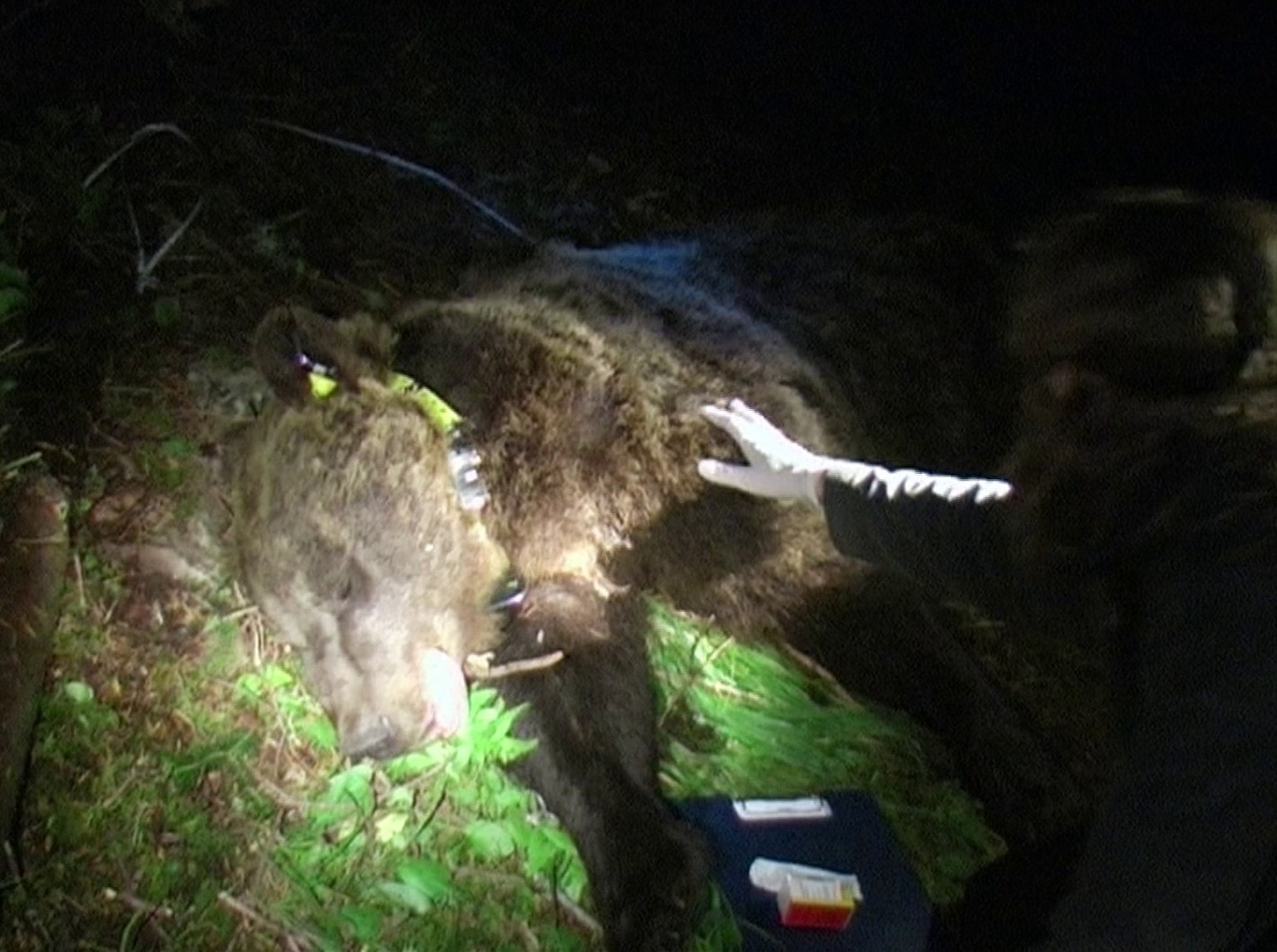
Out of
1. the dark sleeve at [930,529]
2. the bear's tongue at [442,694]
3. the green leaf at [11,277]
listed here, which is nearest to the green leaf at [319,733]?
the bear's tongue at [442,694]

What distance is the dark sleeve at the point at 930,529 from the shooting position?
2771 mm

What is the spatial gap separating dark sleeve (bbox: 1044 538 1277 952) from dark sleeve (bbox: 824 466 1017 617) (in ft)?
2.23

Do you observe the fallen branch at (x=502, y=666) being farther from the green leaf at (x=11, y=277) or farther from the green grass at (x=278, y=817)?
the green leaf at (x=11, y=277)

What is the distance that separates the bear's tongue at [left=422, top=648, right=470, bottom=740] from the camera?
320 centimetres

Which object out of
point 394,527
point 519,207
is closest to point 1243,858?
point 394,527

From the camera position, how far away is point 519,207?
5004 mm

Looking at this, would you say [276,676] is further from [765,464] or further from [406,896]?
[765,464]

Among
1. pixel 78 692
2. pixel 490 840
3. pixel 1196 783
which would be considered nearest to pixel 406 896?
pixel 490 840

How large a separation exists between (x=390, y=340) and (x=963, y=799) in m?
2.23

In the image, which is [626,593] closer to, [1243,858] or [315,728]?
[315,728]

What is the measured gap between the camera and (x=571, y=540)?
141 inches

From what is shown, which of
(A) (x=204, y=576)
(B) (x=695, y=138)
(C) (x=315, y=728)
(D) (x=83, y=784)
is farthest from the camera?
(B) (x=695, y=138)

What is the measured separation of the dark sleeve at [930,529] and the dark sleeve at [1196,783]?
0.68m

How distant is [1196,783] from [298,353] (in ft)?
8.12
